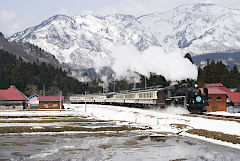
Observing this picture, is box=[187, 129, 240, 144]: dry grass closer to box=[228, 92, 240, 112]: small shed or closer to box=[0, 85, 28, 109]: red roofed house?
box=[228, 92, 240, 112]: small shed

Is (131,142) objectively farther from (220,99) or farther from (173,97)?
(220,99)

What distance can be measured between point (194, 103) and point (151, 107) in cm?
2466

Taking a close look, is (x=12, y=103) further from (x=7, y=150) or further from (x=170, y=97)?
(x=7, y=150)

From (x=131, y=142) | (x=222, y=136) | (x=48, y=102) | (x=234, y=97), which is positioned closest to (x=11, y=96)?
(x=48, y=102)

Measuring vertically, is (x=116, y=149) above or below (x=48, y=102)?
below

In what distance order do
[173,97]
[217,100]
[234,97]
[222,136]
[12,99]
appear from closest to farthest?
1. [222,136]
2. [173,97]
3. [234,97]
4. [217,100]
5. [12,99]

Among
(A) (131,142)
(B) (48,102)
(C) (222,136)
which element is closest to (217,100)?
(C) (222,136)

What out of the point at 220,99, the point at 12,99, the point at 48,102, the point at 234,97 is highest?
the point at 234,97

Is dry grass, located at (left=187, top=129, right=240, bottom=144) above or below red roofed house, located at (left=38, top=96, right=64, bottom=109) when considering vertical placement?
below

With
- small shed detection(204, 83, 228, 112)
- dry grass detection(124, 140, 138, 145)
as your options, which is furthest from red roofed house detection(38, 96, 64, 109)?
dry grass detection(124, 140, 138, 145)

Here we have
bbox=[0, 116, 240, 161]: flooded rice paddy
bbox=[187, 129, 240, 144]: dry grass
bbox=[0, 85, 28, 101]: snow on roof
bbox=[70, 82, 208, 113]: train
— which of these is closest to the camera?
bbox=[0, 116, 240, 161]: flooded rice paddy

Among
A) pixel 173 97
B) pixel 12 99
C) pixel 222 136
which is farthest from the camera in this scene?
pixel 12 99

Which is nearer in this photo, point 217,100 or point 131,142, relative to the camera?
point 131,142

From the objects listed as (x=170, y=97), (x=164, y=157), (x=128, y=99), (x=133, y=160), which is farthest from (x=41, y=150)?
(x=128, y=99)
